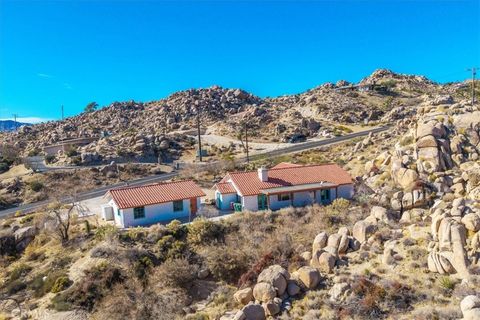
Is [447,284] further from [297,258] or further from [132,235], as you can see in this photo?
[132,235]

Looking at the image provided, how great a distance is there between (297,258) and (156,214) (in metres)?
16.3

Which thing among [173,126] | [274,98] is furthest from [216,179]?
[274,98]

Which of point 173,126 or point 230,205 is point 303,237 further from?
point 173,126

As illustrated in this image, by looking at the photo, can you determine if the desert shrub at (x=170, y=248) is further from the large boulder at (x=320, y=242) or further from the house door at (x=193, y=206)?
the large boulder at (x=320, y=242)

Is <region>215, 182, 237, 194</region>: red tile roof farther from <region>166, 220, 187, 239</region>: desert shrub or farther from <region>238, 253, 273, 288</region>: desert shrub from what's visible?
<region>238, 253, 273, 288</region>: desert shrub

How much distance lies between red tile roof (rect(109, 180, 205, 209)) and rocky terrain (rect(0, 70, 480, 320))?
344cm

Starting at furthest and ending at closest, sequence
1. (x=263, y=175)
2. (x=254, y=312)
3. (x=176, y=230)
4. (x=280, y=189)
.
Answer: (x=263, y=175) → (x=280, y=189) → (x=176, y=230) → (x=254, y=312)

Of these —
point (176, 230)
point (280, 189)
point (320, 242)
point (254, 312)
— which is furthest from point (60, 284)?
point (280, 189)

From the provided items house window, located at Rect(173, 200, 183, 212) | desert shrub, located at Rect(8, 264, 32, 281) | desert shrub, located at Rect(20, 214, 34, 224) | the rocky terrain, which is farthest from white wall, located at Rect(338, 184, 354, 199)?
desert shrub, located at Rect(20, 214, 34, 224)

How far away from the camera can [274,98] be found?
15775cm

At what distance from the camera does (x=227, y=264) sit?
28984 mm

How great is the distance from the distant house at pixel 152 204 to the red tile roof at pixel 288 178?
4956 millimetres

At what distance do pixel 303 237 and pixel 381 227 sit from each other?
6.81 m

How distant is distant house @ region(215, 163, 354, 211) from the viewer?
129 feet
